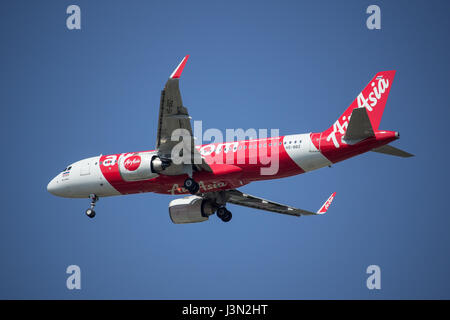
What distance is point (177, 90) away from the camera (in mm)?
30031

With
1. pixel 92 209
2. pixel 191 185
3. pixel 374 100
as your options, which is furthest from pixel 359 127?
pixel 92 209

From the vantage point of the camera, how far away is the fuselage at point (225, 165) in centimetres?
3328

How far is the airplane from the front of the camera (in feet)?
104

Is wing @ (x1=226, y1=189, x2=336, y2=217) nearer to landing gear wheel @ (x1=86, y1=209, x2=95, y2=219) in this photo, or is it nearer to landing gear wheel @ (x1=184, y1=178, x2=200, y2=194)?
landing gear wheel @ (x1=184, y1=178, x2=200, y2=194)

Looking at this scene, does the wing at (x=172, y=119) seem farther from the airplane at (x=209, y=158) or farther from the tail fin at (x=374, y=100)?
the tail fin at (x=374, y=100)

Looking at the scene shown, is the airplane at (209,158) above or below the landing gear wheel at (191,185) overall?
above

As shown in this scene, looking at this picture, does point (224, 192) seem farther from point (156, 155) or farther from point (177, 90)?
point (177, 90)

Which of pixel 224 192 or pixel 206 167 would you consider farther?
pixel 224 192

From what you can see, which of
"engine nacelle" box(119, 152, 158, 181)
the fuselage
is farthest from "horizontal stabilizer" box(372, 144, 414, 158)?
"engine nacelle" box(119, 152, 158, 181)

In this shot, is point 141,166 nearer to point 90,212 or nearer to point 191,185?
point 191,185

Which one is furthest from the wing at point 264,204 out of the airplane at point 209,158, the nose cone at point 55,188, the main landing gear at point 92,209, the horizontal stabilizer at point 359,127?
the nose cone at point 55,188

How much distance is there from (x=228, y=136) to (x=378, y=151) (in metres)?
9.63

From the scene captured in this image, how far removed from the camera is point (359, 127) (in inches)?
1234
